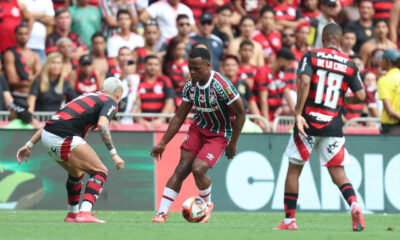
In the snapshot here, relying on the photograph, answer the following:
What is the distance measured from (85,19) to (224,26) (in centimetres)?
318

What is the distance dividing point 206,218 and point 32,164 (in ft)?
14.1

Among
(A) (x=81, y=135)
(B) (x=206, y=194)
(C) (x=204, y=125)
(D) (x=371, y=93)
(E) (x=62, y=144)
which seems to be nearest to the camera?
(E) (x=62, y=144)

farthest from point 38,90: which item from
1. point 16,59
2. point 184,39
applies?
point 184,39

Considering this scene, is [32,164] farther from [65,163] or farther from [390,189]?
[390,189]

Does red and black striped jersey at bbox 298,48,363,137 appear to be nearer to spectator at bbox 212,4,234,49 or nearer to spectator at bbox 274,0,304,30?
spectator at bbox 212,4,234,49

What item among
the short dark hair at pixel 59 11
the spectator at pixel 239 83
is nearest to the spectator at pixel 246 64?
the spectator at pixel 239 83

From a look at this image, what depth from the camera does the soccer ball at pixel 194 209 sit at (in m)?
10.2

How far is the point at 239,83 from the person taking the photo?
53.5ft

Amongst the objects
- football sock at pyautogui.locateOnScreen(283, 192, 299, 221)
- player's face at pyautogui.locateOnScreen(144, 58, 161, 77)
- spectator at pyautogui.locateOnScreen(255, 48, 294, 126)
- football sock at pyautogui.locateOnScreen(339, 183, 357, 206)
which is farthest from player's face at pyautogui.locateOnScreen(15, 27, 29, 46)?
football sock at pyautogui.locateOnScreen(339, 183, 357, 206)

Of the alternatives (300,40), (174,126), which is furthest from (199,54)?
(300,40)

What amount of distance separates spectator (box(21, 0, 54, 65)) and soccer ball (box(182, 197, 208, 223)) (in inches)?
285

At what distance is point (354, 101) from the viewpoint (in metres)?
9.72

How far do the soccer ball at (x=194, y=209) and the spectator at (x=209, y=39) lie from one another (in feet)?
23.6

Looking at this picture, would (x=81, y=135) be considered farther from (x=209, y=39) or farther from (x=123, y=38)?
(x=209, y=39)
